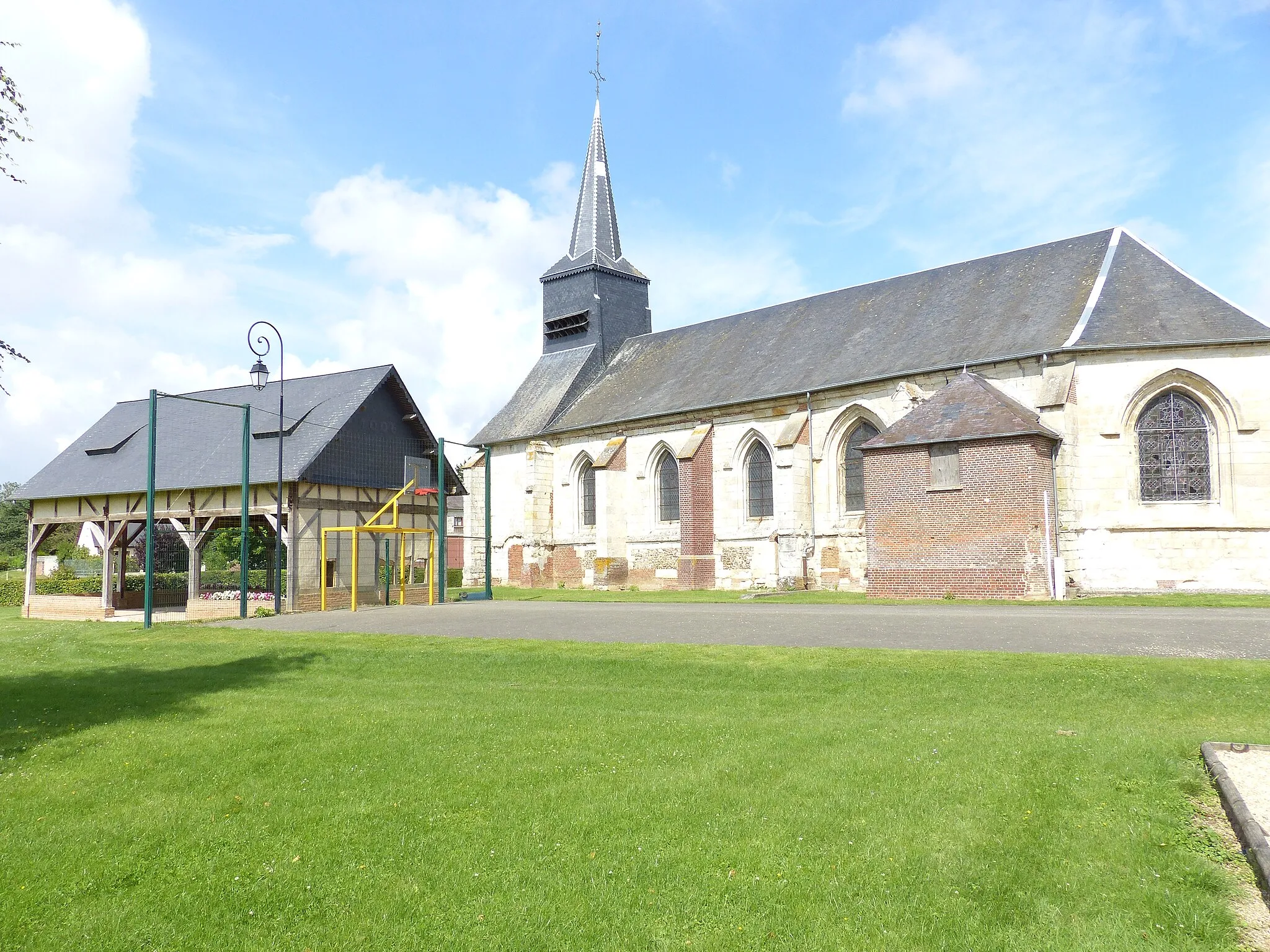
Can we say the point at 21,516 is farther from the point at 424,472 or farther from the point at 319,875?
the point at 319,875

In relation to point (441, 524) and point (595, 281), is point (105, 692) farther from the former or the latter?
point (595, 281)

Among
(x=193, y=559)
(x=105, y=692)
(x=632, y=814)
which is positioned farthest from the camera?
(x=193, y=559)

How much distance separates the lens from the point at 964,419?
2103cm

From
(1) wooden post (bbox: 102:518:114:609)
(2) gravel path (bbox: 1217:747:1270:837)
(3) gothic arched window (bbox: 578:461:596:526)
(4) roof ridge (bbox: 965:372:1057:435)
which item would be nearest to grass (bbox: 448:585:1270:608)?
(4) roof ridge (bbox: 965:372:1057:435)

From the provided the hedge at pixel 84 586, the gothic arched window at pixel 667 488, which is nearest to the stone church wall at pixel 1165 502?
the gothic arched window at pixel 667 488

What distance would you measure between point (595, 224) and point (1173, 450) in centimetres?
2335

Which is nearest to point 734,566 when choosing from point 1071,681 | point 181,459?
point 181,459

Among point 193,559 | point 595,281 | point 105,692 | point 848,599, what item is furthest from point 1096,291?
point 193,559

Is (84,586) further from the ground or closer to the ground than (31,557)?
closer to the ground

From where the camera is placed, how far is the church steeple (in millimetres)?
36875

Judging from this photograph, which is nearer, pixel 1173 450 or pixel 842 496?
pixel 1173 450

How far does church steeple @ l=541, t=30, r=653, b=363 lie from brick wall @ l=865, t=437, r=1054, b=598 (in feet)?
57.5

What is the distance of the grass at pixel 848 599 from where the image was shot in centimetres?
1756

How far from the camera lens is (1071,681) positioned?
866 cm
